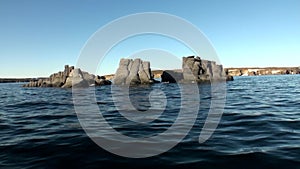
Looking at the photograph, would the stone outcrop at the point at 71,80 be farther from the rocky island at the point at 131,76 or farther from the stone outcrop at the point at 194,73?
the stone outcrop at the point at 194,73

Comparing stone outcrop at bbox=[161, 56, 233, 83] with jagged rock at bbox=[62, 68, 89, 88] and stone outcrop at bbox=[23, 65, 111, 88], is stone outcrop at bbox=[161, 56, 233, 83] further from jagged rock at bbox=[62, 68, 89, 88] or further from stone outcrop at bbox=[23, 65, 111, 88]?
jagged rock at bbox=[62, 68, 89, 88]

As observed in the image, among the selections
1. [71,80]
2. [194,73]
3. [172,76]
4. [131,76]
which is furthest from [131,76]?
[194,73]

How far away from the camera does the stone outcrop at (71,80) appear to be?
7294 cm

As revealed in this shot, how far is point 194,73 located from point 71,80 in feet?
139

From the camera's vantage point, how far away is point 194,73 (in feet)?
290

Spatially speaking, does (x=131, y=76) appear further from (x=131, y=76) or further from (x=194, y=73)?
(x=194, y=73)

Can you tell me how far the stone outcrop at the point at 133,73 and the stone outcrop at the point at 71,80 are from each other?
5703mm

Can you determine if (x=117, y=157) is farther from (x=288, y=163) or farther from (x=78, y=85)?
(x=78, y=85)

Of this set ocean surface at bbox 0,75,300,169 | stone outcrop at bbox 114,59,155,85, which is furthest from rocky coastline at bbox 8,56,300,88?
ocean surface at bbox 0,75,300,169

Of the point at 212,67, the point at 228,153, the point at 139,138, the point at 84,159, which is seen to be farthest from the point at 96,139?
the point at 212,67

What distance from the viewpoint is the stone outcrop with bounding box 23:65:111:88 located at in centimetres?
7294

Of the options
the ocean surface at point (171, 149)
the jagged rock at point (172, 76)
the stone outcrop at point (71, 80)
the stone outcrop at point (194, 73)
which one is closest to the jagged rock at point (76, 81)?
the stone outcrop at point (71, 80)

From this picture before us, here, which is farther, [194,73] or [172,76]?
[172,76]

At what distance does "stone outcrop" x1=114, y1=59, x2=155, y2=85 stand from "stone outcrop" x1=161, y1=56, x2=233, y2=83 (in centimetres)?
1034
